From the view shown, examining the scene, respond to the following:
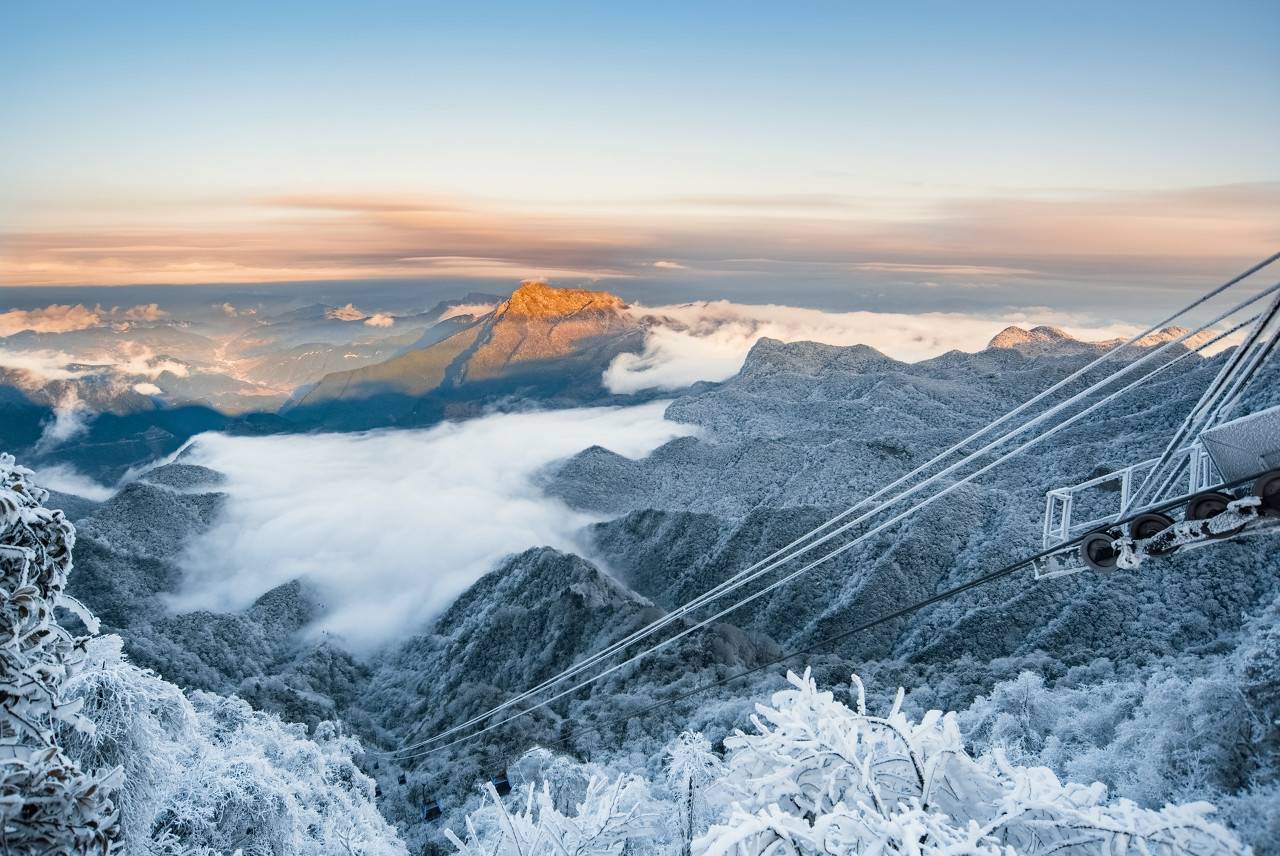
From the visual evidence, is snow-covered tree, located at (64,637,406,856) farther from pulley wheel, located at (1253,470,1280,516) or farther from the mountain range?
the mountain range

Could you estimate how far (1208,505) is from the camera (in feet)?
26.2

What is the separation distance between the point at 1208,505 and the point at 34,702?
10.2 meters

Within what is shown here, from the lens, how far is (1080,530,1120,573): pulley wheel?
8641mm

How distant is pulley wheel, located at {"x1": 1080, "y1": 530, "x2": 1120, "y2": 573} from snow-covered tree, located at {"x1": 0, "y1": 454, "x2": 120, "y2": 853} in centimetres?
917

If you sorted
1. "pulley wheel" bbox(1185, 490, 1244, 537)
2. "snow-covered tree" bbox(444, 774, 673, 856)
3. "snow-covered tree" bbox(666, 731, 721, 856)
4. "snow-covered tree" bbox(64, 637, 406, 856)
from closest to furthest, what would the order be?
"pulley wheel" bbox(1185, 490, 1244, 537), "snow-covered tree" bbox(444, 774, 673, 856), "snow-covered tree" bbox(64, 637, 406, 856), "snow-covered tree" bbox(666, 731, 721, 856)

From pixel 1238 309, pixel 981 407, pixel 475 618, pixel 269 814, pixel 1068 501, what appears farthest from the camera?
pixel 981 407

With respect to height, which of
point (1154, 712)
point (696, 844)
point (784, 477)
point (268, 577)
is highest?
point (696, 844)

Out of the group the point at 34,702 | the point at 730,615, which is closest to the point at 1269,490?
the point at 34,702

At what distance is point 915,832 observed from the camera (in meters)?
5.37

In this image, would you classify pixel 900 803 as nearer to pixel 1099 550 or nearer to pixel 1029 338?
pixel 1099 550

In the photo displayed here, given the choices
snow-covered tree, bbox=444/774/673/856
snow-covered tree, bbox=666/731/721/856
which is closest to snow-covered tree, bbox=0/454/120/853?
snow-covered tree, bbox=444/774/673/856

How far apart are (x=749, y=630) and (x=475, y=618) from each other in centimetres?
3349

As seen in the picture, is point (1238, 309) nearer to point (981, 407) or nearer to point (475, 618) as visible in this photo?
point (475, 618)

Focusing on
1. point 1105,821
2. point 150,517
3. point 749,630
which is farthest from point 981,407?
point 1105,821
